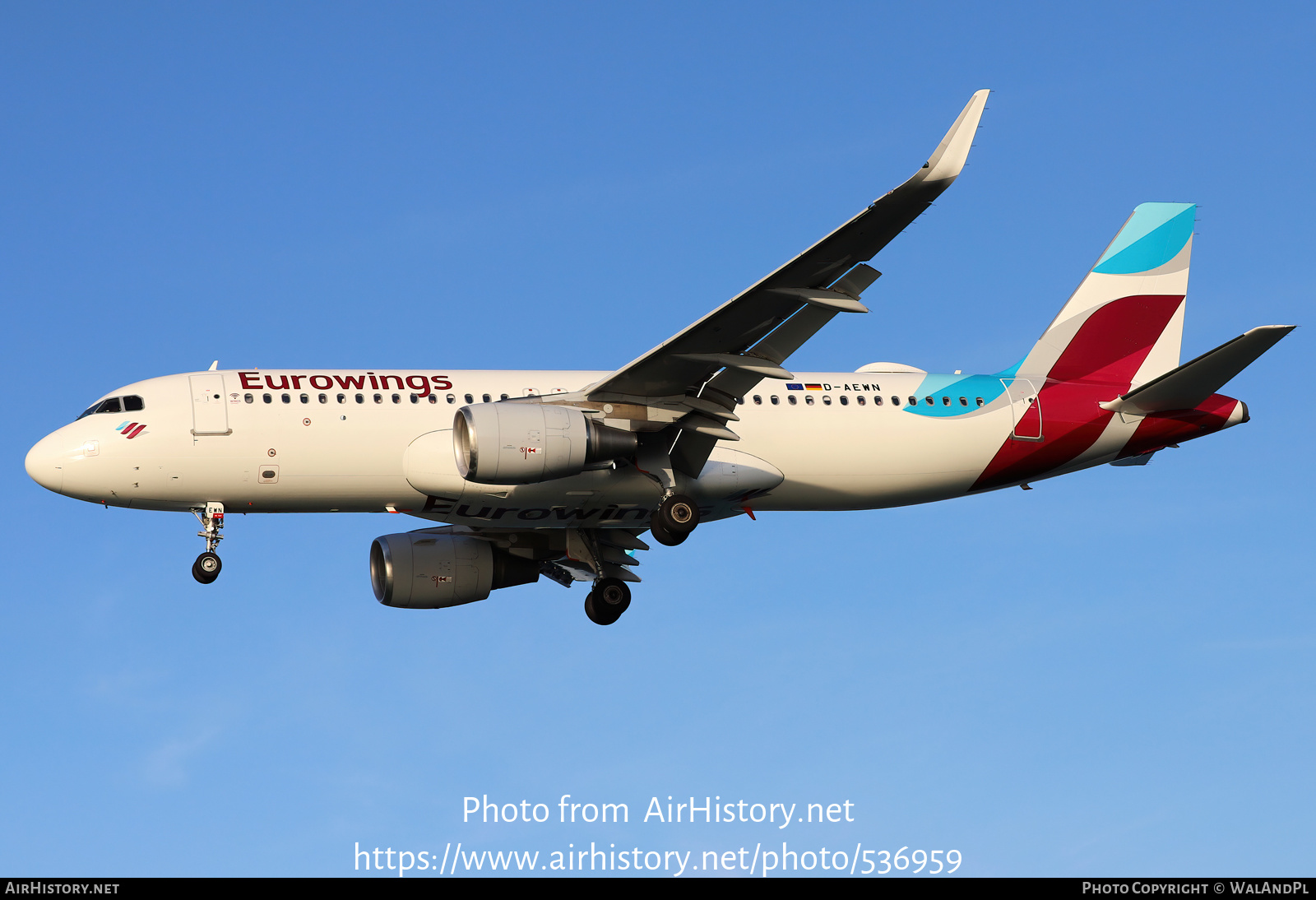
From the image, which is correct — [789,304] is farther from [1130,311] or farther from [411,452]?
[1130,311]

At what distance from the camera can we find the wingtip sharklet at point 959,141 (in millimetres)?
25031

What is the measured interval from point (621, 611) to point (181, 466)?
10703mm

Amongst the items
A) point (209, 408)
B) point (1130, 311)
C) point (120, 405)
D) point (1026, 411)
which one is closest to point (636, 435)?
point (209, 408)

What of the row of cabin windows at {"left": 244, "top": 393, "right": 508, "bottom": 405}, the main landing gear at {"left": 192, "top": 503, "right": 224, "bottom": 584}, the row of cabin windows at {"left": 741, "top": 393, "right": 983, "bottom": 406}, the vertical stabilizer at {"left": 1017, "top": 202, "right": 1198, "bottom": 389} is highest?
the vertical stabilizer at {"left": 1017, "top": 202, "right": 1198, "bottom": 389}

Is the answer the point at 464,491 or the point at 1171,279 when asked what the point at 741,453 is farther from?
the point at 1171,279

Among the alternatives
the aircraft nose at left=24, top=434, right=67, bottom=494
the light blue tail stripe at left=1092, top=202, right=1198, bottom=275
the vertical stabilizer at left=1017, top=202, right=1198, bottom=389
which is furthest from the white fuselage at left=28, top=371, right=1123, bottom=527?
the light blue tail stripe at left=1092, top=202, right=1198, bottom=275

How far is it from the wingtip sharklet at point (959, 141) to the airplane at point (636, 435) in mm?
1253

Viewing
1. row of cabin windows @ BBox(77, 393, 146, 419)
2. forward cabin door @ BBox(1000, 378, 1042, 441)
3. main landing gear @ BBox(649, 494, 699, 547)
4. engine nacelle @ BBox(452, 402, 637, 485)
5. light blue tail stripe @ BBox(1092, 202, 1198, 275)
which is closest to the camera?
engine nacelle @ BBox(452, 402, 637, 485)

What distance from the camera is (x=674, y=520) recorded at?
3244 cm

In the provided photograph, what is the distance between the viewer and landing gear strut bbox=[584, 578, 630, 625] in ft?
120

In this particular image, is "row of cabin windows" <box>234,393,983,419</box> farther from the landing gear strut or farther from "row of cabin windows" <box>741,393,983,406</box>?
the landing gear strut

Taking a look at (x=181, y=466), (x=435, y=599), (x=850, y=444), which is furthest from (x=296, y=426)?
(x=850, y=444)

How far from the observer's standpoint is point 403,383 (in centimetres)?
3281

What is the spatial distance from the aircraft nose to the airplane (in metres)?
0.05
